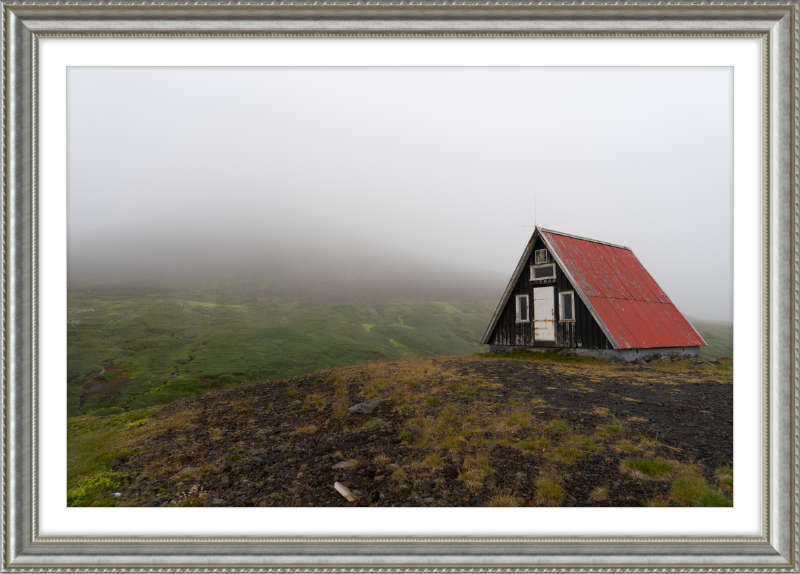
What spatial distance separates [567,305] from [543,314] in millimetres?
1555

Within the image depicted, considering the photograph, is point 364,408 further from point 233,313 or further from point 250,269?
point 250,269

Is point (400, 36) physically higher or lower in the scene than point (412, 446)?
higher

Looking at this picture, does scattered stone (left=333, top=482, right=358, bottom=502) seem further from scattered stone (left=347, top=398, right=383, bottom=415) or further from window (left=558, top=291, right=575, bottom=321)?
window (left=558, top=291, right=575, bottom=321)

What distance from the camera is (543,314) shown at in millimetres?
21531

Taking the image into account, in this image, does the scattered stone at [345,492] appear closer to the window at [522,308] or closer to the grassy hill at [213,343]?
the grassy hill at [213,343]

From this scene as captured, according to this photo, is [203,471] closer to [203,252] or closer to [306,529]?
[306,529]

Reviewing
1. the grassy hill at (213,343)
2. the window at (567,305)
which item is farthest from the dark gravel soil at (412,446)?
the window at (567,305)

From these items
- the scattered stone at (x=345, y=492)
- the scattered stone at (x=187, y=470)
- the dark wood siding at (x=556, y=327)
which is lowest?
the scattered stone at (x=187, y=470)

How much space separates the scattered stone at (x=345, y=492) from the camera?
5.53 m

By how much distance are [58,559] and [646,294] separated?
2718 cm

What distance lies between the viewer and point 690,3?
197 inches

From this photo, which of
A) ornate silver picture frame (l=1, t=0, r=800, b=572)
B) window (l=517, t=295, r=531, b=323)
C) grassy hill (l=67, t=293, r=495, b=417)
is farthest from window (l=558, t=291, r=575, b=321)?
grassy hill (l=67, t=293, r=495, b=417)

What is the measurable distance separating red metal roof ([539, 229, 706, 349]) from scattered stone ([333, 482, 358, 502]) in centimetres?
1670

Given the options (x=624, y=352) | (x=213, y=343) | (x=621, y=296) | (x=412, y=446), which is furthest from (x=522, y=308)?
(x=213, y=343)
